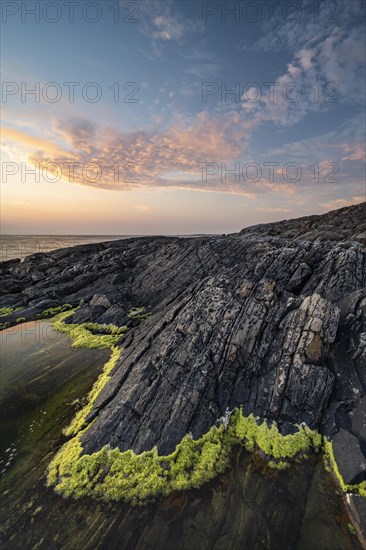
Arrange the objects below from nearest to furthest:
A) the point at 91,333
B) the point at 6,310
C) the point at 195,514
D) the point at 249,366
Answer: the point at 195,514 → the point at 249,366 → the point at 91,333 → the point at 6,310

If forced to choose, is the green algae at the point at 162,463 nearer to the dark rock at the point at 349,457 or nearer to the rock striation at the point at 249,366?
the rock striation at the point at 249,366

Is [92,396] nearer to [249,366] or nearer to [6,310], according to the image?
[249,366]

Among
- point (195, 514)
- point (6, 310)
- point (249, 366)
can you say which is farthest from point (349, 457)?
point (6, 310)

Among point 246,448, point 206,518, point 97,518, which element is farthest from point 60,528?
point 246,448

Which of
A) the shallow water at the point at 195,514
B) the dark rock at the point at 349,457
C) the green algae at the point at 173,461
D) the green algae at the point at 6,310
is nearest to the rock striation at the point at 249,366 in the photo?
the dark rock at the point at 349,457

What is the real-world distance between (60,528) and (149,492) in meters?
4.12

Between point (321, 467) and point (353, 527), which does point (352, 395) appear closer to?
point (321, 467)

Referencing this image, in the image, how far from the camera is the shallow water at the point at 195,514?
36.5 feet

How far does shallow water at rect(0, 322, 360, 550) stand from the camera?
438 inches

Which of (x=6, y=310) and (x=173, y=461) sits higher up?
(x=6, y=310)

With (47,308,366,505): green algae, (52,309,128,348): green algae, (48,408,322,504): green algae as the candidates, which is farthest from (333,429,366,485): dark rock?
(52,309,128,348): green algae

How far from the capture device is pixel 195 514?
39.5ft

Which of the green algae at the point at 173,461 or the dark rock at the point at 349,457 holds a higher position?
the dark rock at the point at 349,457

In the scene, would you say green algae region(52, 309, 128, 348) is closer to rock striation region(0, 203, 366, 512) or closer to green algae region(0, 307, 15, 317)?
rock striation region(0, 203, 366, 512)
